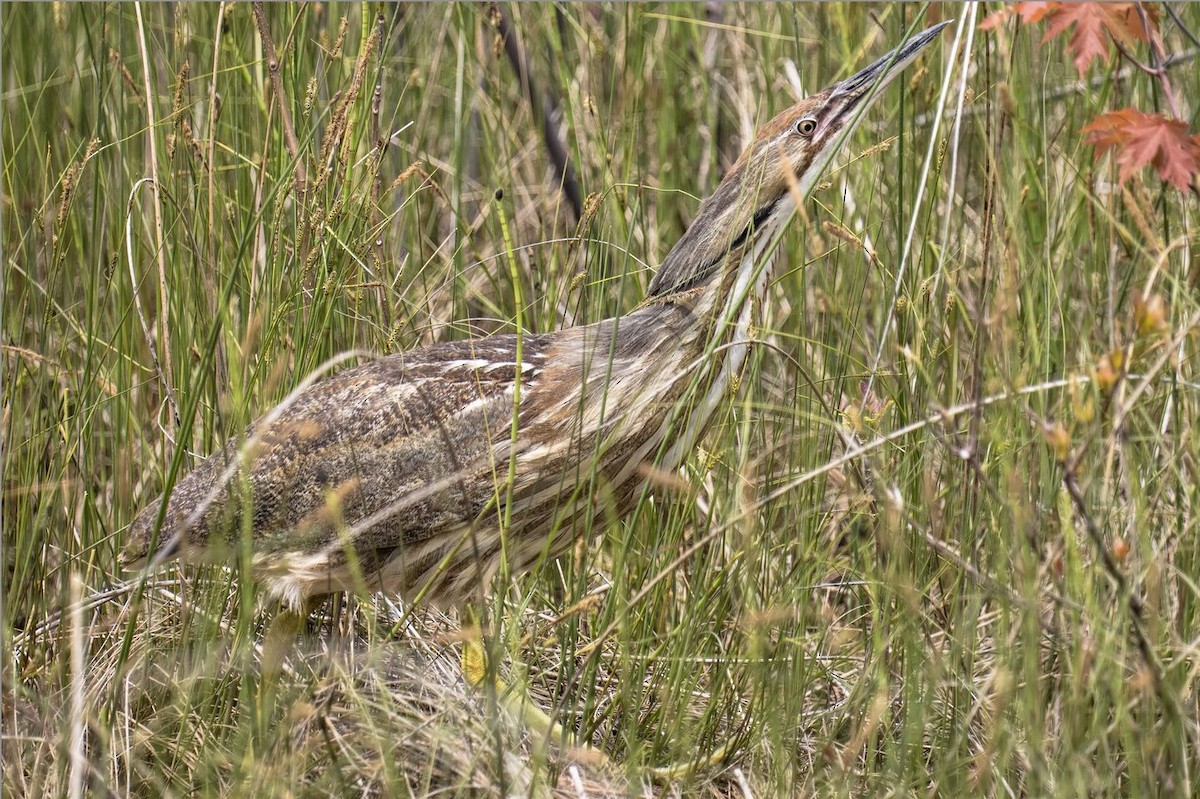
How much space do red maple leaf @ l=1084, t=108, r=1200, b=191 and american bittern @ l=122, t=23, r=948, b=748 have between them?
47cm

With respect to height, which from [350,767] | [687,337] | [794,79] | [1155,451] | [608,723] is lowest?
[608,723]

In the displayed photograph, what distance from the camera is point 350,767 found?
2150mm

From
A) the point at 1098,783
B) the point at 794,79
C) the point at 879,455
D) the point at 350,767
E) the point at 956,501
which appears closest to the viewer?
the point at 1098,783

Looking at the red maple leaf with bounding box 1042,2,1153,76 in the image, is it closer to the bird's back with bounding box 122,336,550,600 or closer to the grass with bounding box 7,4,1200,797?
the grass with bounding box 7,4,1200,797

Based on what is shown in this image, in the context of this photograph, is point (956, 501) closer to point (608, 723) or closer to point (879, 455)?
point (879, 455)

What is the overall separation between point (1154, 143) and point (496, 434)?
1253 mm

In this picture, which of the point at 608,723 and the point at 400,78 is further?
the point at 400,78

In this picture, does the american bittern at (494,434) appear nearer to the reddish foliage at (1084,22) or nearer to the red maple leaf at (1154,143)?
the reddish foliage at (1084,22)

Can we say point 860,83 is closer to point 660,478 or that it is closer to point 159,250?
point 660,478

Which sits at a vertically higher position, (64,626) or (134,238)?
(134,238)

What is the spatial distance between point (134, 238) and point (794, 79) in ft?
6.06

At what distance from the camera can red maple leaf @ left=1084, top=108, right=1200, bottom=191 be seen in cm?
218

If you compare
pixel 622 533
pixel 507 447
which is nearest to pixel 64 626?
pixel 507 447

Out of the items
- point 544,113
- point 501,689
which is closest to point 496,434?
point 501,689
